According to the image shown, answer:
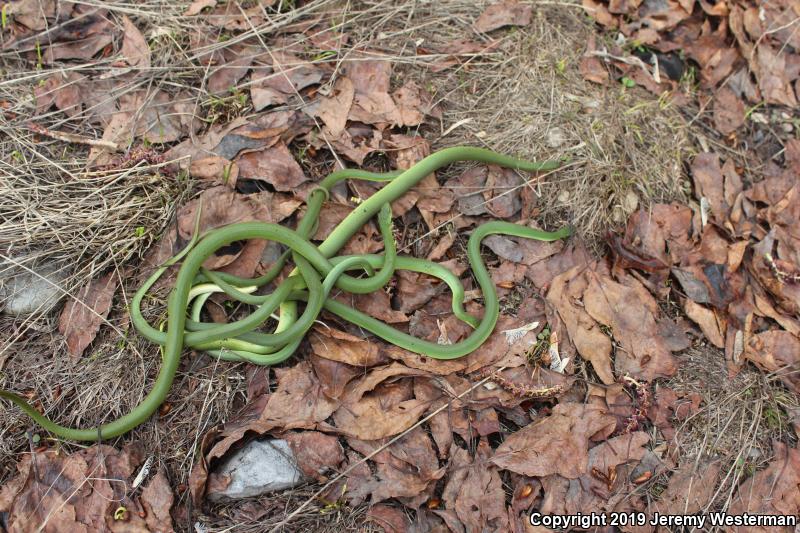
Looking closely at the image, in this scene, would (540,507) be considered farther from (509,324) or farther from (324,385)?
(324,385)

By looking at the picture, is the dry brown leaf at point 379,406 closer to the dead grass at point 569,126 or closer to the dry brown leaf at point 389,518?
the dry brown leaf at point 389,518

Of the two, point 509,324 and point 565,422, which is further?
point 509,324

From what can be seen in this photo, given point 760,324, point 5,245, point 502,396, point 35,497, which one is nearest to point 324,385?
point 502,396

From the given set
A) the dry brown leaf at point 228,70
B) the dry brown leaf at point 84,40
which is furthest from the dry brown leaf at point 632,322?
the dry brown leaf at point 84,40

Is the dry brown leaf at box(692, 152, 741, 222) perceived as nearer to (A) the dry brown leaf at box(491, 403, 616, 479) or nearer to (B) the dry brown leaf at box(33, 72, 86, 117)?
(A) the dry brown leaf at box(491, 403, 616, 479)

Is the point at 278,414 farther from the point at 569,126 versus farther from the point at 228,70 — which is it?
the point at 569,126

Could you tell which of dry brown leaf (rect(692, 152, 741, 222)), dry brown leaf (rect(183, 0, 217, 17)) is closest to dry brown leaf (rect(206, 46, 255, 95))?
dry brown leaf (rect(183, 0, 217, 17))
